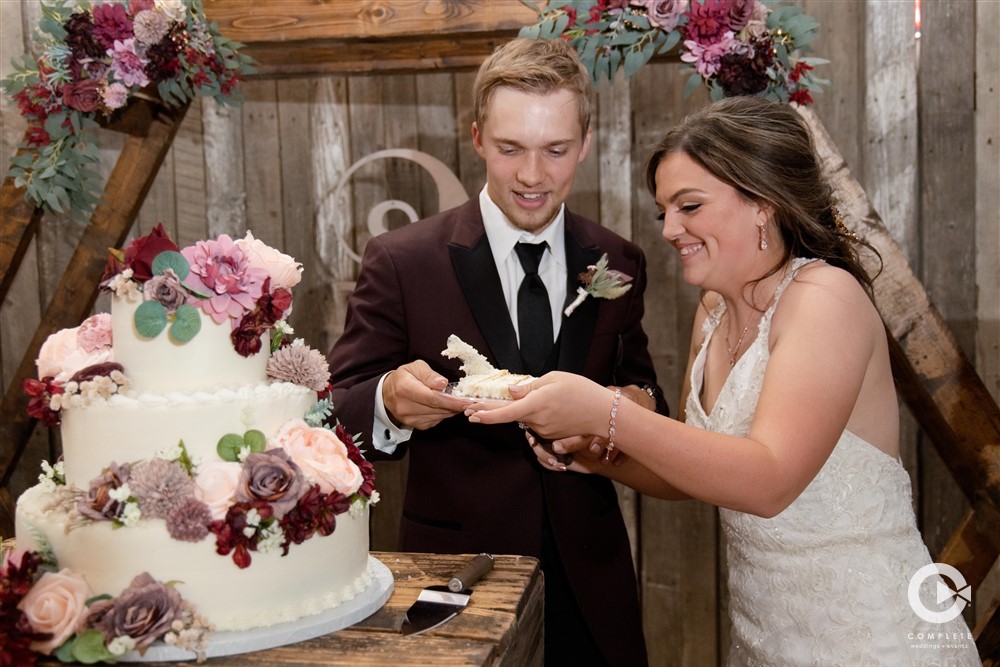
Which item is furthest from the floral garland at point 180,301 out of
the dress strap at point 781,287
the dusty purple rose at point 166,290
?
the dress strap at point 781,287

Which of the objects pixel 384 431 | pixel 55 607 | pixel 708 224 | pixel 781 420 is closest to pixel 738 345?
pixel 708 224

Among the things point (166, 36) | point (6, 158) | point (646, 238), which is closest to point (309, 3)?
point (166, 36)

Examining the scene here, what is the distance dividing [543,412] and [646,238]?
6.42ft

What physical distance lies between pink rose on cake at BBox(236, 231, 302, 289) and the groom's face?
916 mm

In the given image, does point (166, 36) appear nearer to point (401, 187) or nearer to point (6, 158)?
point (401, 187)

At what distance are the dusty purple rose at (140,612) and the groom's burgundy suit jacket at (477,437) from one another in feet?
3.12

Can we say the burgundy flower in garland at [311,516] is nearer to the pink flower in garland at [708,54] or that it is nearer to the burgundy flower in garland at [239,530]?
the burgundy flower in garland at [239,530]

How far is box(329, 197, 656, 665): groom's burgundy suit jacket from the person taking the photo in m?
2.45

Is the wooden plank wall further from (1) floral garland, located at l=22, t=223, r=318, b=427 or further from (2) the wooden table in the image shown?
(1) floral garland, located at l=22, t=223, r=318, b=427

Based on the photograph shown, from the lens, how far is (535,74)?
2.38 meters

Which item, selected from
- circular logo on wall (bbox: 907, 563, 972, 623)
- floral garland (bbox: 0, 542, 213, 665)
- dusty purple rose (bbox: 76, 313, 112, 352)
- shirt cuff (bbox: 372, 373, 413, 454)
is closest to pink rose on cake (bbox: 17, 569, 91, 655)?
floral garland (bbox: 0, 542, 213, 665)

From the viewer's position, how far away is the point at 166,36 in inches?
120

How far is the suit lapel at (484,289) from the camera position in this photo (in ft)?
8.00

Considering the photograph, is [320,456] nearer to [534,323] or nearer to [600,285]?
[534,323]
